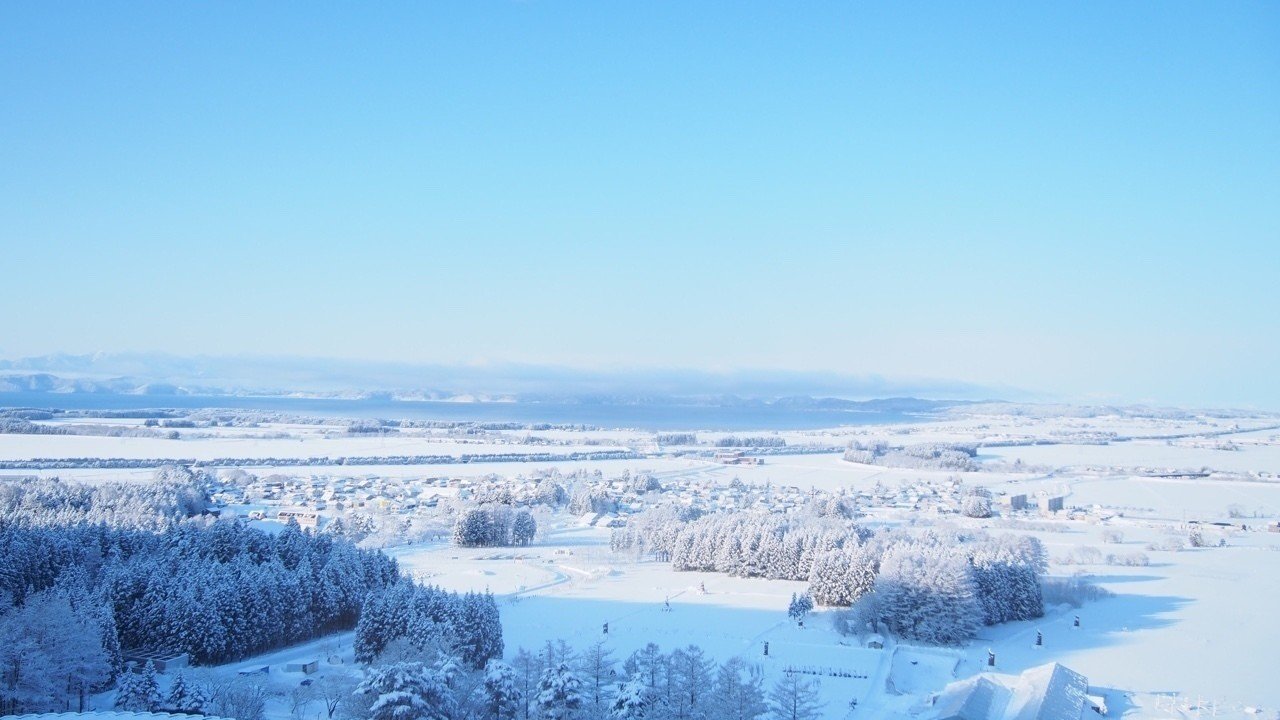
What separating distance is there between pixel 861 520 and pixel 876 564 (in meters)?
12.7

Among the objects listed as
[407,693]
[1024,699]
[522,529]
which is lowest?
[522,529]

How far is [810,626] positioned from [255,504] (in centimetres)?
2877

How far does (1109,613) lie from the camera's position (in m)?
22.5

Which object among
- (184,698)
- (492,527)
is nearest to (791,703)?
(184,698)

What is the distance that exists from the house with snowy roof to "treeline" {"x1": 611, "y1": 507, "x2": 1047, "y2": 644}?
14.8 ft

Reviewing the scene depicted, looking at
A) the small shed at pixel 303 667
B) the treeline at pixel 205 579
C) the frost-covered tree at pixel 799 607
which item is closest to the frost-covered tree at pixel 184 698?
the small shed at pixel 303 667

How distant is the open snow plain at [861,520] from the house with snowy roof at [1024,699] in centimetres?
56

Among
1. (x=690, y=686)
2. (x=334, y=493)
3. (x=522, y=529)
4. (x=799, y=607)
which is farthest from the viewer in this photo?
Answer: (x=334, y=493)

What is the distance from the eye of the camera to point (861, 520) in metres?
36.7

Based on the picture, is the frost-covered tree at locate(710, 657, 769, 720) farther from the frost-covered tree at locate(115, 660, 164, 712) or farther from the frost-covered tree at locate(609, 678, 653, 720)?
the frost-covered tree at locate(115, 660, 164, 712)

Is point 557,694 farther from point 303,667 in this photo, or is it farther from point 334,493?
point 334,493

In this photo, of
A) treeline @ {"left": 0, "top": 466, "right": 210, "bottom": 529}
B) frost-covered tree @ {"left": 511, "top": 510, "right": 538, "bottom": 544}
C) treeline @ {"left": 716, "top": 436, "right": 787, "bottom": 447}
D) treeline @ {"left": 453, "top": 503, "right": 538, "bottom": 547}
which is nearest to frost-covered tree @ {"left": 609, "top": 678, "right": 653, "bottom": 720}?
treeline @ {"left": 0, "top": 466, "right": 210, "bottom": 529}

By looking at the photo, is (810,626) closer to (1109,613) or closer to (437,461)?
(1109,613)

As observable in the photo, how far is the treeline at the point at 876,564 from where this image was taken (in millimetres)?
20922
